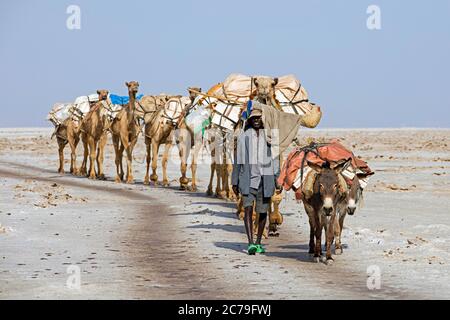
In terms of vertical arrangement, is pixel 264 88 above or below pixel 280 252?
above

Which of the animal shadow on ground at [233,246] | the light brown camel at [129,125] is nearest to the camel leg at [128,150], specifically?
the light brown camel at [129,125]

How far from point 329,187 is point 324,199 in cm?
22

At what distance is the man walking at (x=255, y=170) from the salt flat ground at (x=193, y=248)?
26.9 inches

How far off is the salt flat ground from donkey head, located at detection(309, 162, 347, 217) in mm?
835

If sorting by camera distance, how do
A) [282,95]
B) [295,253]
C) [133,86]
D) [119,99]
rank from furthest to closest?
1. [119,99]
2. [133,86]
3. [282,95]
4. [295,253]

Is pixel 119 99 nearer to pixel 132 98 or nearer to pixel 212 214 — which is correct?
pixel 132 98

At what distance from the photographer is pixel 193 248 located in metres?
15.0

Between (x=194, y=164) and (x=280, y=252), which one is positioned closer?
(x=280, y=252)

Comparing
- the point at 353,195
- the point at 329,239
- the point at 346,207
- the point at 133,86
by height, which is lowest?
the point at 329,239

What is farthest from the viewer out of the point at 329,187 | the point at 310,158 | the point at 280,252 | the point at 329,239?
the point at 280,252

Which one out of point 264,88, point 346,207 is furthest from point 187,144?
point 346,207

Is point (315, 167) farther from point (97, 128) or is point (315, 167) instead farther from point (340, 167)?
point (97, 128)

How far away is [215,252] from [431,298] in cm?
467

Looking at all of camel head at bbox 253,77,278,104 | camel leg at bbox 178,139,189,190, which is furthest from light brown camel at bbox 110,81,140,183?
camel head at bbox 253,77,278,104
